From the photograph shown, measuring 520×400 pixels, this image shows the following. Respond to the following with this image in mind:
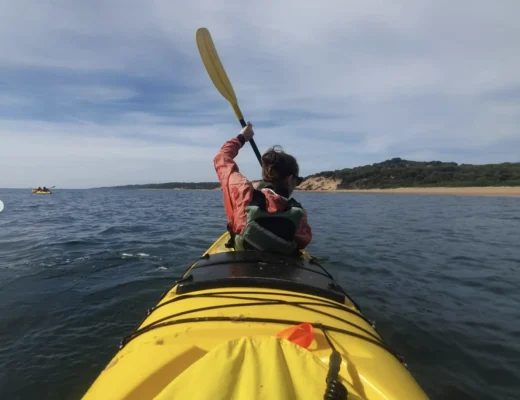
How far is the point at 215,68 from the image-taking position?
5.59 meters

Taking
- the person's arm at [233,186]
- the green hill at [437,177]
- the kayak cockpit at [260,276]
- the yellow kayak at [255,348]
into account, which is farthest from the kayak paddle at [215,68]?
the green hill at [437,177]

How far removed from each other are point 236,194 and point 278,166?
494 millimetres

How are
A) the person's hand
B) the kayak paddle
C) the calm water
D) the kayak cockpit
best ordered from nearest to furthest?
1. the kayak cockpit
2. the calm water
3. the person's hand
4. the kayak paddle

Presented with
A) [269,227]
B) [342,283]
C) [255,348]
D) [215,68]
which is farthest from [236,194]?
[342,283]

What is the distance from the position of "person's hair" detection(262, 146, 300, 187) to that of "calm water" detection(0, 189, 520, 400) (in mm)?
2225

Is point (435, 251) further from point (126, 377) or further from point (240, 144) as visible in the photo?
point (126, 377)

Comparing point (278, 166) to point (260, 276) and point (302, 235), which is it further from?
point (260, 276)

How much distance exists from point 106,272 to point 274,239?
14.0 feet

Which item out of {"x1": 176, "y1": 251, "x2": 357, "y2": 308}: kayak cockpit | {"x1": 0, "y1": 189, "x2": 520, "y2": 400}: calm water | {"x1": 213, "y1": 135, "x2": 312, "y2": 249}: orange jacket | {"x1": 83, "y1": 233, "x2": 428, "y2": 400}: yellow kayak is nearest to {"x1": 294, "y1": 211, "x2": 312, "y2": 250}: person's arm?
{"x1": 213, "y1": 135, "x2": 312, "y2": 249}: orange jacket

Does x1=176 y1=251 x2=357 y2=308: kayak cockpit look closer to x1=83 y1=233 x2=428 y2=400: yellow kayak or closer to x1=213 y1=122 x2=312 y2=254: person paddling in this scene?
x1=83 y1=233 x2=428 y2=400: yellow kayak

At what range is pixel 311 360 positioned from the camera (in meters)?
1.45

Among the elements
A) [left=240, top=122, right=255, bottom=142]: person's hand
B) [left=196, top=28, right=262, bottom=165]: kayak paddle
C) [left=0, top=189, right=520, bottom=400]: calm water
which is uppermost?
[left=196, top=28, right=262, bottom=165]: kayak paddle

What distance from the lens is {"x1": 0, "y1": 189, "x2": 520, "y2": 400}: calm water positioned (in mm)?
3133

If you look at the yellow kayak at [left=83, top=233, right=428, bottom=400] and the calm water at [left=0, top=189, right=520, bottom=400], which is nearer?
the yellow kayak at [left=83, top=233, right=428, bottom=400]
